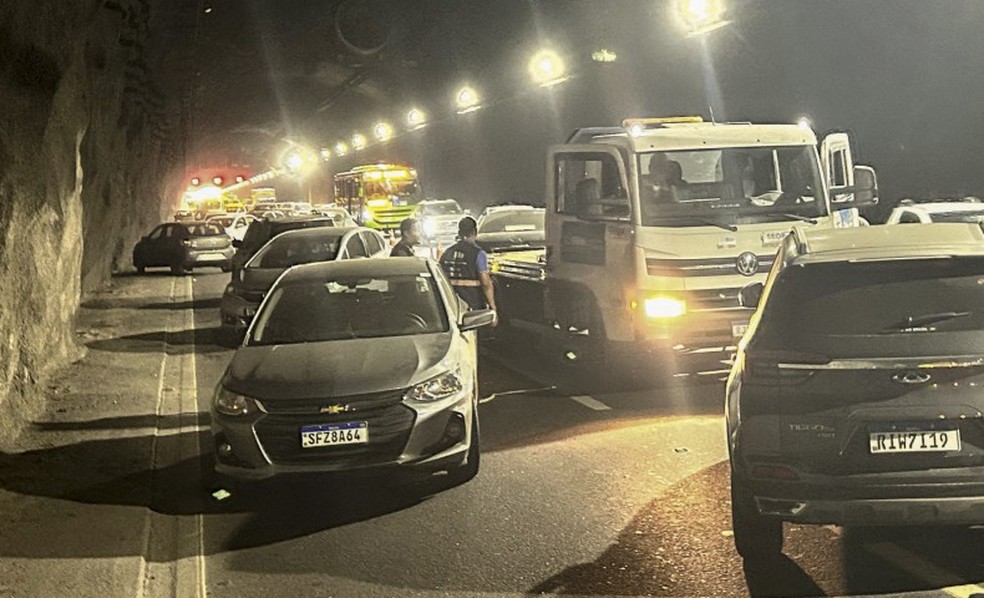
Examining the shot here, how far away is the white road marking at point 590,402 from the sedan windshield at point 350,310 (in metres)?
2.62

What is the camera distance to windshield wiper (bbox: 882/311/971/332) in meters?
6.29

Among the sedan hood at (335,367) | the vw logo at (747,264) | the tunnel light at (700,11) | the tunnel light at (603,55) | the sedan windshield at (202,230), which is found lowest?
the sedan hood at (335,367)

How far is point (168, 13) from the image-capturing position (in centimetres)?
3284

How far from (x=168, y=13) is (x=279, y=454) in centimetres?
2656

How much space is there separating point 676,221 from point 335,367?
4.98 metres

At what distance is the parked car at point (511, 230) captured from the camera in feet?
70.9

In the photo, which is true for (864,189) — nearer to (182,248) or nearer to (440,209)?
(182,248)

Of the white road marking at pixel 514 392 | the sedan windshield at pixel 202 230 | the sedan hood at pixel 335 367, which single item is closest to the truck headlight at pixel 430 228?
the sedan windshield at pixel 202 230

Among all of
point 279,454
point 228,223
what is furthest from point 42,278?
point 228,223

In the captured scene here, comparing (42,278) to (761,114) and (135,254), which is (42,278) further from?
(135,254)

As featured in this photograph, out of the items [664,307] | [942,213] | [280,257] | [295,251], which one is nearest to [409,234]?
[664,307]

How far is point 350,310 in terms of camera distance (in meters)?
10.2

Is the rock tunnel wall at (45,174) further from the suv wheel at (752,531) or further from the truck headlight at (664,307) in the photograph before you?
the suv wheel at (752,531)

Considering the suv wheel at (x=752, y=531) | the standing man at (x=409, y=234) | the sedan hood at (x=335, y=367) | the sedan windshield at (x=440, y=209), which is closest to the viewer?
the suv wheel at (x=752, y=531)
